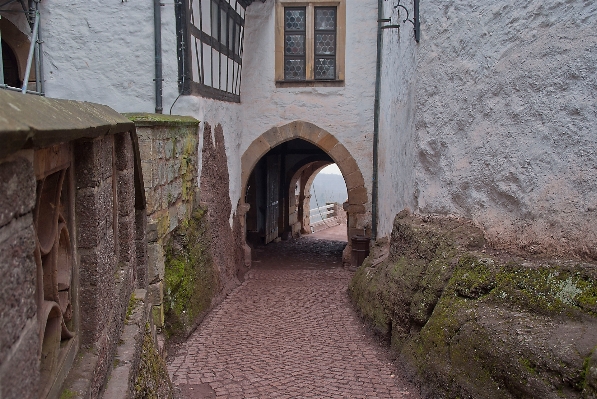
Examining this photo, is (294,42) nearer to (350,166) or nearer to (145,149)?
(350,166)

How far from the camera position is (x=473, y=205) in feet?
16.8

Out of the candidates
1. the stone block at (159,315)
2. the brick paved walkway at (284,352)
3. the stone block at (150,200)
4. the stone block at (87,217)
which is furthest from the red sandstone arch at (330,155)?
the stone block at (87,217)

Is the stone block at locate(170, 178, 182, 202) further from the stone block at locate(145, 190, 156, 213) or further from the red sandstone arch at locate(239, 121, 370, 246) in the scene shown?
the red sandstone arch at locate(239, 121, 370, 246)

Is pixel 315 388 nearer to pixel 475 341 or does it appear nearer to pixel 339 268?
pixel 475 341

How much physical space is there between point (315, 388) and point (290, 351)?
97 centimetres

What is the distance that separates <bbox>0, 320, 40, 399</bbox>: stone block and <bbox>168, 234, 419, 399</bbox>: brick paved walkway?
10.9 ft

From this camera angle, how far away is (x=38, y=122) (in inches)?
60.6

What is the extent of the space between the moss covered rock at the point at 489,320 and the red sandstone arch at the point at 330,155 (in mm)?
4699

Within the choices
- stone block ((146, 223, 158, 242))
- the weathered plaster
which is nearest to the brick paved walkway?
stone block ((146, 223, 158, 242))

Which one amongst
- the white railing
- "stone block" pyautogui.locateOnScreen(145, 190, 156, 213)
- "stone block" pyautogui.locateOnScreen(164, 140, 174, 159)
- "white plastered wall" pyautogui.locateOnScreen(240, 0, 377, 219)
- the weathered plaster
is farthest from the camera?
the white railing

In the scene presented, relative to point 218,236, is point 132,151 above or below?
above

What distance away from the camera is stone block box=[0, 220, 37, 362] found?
1445 mm

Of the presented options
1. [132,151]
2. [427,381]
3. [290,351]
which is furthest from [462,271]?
→ [132,151]

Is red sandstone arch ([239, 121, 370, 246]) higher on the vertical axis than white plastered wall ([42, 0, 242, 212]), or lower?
lower
